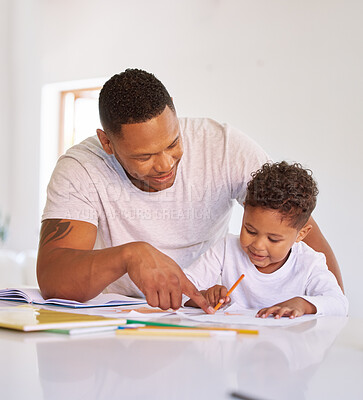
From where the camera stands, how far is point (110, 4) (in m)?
4.79

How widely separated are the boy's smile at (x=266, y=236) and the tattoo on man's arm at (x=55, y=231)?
440 millimetres

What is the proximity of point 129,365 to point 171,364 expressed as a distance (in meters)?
0.05

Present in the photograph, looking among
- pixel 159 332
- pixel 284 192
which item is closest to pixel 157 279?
pixel 159 332

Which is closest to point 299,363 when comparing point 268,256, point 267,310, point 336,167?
point 267,310

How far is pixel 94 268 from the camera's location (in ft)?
4.06

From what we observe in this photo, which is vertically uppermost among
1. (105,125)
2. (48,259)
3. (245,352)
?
(105,125)

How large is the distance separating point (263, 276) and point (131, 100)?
1.81 ft

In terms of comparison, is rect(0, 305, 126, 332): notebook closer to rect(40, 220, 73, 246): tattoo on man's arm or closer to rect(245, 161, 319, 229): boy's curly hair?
rect(40, 220, 73, 246): tattoo on man's arm

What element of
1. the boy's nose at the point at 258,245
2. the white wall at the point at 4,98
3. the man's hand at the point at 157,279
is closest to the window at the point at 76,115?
the white wall at the point at 4,98

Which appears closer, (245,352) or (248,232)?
(245,352)

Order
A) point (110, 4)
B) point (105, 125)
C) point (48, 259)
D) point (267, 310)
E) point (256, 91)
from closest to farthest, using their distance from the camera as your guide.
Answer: point (267, 310) < point (48, 259) < point (105, 125) < point (256, 91) < point (110, 4)

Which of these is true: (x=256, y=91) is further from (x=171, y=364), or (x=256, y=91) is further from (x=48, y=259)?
(x=171, y=364)

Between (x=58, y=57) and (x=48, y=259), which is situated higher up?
(x=58, y=57)

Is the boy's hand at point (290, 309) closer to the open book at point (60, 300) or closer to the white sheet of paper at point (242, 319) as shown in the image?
the white sheet of paper at point (242, 319)
